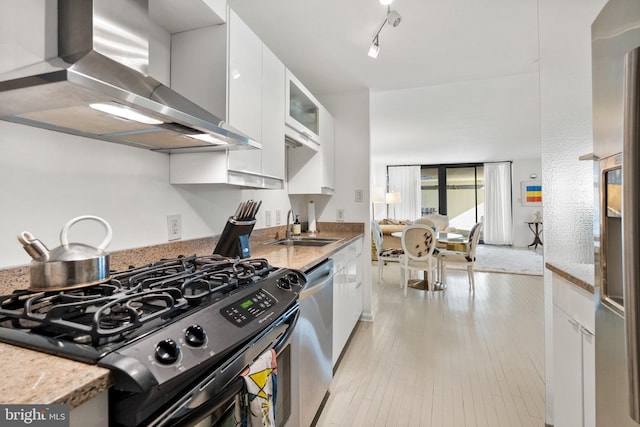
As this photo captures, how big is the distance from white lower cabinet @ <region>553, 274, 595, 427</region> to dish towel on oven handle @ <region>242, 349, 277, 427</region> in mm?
1109

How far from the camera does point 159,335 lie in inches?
24.3

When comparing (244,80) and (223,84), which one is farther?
(244,80)

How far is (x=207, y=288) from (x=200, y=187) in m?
0.95

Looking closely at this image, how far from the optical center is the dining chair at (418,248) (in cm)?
372

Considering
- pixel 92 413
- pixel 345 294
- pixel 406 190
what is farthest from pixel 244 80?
pixel 406 190

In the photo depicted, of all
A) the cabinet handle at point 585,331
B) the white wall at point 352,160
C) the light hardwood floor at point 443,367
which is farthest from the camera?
the white wall at point 352,160

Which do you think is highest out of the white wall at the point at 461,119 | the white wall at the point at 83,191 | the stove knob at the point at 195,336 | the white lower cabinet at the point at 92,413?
the white wall at the point at 461,119

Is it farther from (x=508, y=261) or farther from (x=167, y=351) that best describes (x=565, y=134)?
(x=508, y=261)

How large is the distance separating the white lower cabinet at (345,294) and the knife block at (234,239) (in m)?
0.64

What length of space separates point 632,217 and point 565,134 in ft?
3.96

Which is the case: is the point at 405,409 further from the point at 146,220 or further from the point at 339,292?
the point at 146,220

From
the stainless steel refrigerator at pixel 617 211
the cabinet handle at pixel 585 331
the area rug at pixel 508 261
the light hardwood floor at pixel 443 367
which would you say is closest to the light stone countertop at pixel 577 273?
the cabinet handle at pixel 585 331

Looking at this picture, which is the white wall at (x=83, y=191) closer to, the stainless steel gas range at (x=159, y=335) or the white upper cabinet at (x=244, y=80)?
the stainless steel gas range at (x=159, y=335)

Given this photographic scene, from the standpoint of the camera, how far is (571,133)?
1507 millimetres
